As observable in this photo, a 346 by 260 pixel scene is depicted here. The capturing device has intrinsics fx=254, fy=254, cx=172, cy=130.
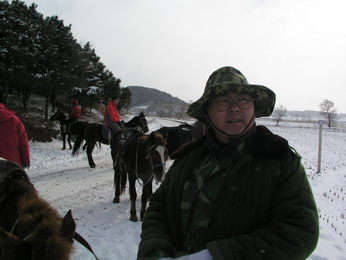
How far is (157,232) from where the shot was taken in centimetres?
152

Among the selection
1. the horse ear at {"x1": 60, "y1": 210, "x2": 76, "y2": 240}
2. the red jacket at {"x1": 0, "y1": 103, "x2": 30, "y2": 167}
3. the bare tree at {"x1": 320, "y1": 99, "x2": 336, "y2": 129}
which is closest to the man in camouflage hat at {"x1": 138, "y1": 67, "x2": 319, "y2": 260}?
the horse ear at {"x1": 60, "y1": 210, "x2": 76, "y2": 240}

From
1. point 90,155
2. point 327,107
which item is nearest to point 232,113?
point 90,155

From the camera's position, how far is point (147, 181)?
521 centimetres

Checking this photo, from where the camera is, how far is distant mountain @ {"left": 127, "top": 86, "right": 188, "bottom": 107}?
154163mm

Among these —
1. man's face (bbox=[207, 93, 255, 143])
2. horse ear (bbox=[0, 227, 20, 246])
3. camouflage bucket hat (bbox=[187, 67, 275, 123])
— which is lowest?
horse ear (bbox=[0, 227, 20, 246])

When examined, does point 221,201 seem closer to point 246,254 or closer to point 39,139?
point 246,254

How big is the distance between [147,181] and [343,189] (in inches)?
236

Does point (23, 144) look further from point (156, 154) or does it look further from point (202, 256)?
point (202, 256)

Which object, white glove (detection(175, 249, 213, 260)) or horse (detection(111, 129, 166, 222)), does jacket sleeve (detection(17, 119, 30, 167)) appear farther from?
white glove (detection(175, 249, 213, 260))

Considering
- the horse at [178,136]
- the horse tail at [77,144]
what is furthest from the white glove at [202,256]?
the horse tail at [77,144]

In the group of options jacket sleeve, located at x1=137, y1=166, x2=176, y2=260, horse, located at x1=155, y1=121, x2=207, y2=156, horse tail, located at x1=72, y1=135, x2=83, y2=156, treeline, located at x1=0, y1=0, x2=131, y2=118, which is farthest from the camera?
treeline, located at x1=0, y1=0, x2=131, y2=118

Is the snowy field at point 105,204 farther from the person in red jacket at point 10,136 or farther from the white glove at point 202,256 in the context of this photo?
the person in red jacket at point 10,136

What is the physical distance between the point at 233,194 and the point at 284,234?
0.29m

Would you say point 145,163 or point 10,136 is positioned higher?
point 10,136
